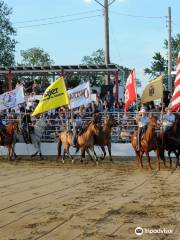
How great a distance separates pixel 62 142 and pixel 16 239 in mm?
15872

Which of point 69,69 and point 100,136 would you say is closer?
point 100,136

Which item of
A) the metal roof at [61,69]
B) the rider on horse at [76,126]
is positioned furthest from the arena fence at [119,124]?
the metal roof at [61,69]

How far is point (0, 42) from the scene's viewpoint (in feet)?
195

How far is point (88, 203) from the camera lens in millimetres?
11742

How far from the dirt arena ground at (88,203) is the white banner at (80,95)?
5.07 meters

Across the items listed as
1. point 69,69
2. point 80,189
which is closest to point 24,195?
point 80,189

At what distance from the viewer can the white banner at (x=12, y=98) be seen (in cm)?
2556

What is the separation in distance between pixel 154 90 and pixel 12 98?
817 cm

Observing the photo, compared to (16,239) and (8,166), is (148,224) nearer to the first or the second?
(16,239)

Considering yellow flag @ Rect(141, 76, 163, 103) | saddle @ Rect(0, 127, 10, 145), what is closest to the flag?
yellow flag @ Rect(141, 76, 163, 103)

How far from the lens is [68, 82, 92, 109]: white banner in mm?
24087

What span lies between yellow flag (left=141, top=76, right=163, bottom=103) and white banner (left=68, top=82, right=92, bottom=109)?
4050 millimetres

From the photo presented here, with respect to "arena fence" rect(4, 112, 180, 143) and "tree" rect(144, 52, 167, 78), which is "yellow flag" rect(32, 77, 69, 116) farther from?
"tree" rect(144, 52, 167, 78)

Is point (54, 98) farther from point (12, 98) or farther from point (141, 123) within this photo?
point (141, 123)
